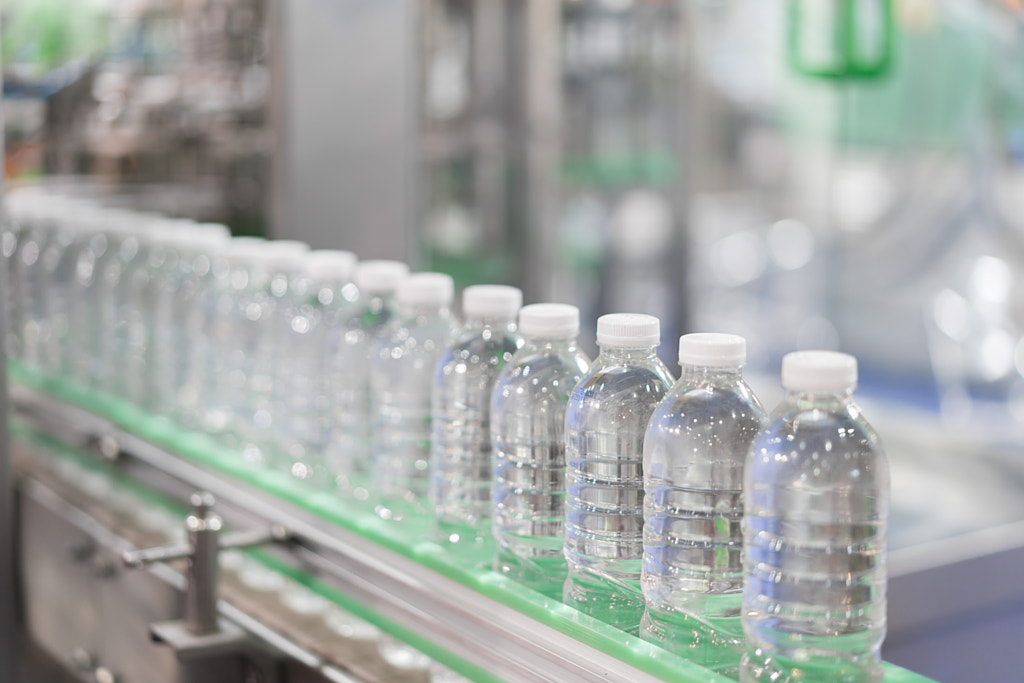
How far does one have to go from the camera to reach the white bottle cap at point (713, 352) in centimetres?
120

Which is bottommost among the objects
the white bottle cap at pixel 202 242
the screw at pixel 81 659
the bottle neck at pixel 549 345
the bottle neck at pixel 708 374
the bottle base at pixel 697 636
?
the screw at pixel 81 659

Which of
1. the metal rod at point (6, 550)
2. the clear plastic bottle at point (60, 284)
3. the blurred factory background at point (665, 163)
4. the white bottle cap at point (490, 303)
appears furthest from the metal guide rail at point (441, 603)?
the blurred factory background at point (665, 163)

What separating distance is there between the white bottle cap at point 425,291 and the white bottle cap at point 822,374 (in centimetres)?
70

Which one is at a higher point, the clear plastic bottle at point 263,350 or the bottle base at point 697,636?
the clear plastic bottle at point 263,350

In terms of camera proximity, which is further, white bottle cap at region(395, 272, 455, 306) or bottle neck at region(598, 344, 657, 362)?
white bottle cap at region(395, 272, 455, 306)

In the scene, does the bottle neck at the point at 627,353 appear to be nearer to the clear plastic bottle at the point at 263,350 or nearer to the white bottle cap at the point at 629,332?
the white bottle cap at the point at 629,332

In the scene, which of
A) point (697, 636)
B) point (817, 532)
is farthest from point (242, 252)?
point (817, 532)

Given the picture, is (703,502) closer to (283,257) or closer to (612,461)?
(612,461)

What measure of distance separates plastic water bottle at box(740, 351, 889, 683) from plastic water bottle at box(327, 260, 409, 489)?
0.83 metres

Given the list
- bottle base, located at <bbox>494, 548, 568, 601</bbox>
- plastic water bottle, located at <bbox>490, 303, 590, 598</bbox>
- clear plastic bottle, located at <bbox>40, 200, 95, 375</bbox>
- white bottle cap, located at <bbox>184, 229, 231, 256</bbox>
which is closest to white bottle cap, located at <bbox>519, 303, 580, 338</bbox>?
plastic water bottle, located at <bbox>490, 303, 590, 598</bbox>

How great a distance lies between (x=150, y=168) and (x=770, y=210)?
14.2 feet

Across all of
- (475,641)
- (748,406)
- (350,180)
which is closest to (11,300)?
(350,180)

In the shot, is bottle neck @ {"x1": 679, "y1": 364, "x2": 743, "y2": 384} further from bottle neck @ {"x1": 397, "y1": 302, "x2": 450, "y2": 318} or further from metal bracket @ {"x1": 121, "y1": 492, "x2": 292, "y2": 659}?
metal bracket @ {"x1": 121, "y1": 492, "x2": 292, "y2": 659}

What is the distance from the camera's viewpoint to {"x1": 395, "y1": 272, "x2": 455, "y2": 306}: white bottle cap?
168cm
